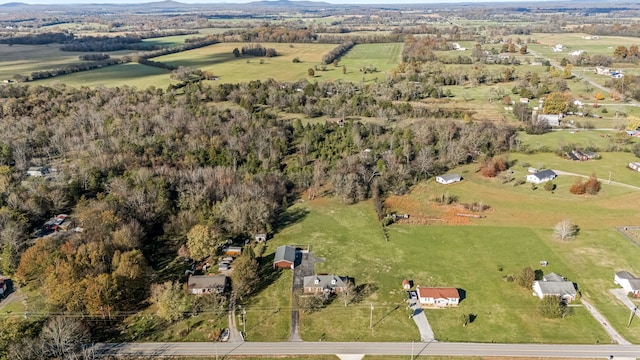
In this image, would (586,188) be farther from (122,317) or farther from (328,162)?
(122,317)

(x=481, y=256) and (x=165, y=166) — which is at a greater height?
(x=165, y=166)

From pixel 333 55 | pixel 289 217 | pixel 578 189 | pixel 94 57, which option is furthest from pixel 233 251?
pixel 94 57

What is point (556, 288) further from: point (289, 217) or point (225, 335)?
point (289, 217)

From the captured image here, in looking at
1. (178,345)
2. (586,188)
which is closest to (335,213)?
(178,345)

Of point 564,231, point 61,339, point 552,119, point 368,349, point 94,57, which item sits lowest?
point 368,349

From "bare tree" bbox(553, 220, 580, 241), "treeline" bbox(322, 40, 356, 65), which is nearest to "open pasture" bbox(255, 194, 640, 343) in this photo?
"bare tree" bbox(553, 220, 580, 241)

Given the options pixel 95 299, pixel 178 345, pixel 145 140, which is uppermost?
pixel 145 140

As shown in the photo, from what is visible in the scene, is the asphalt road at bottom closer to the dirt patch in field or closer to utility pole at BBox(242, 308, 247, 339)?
utility pole at BBox(242, 308, 247, 339)
